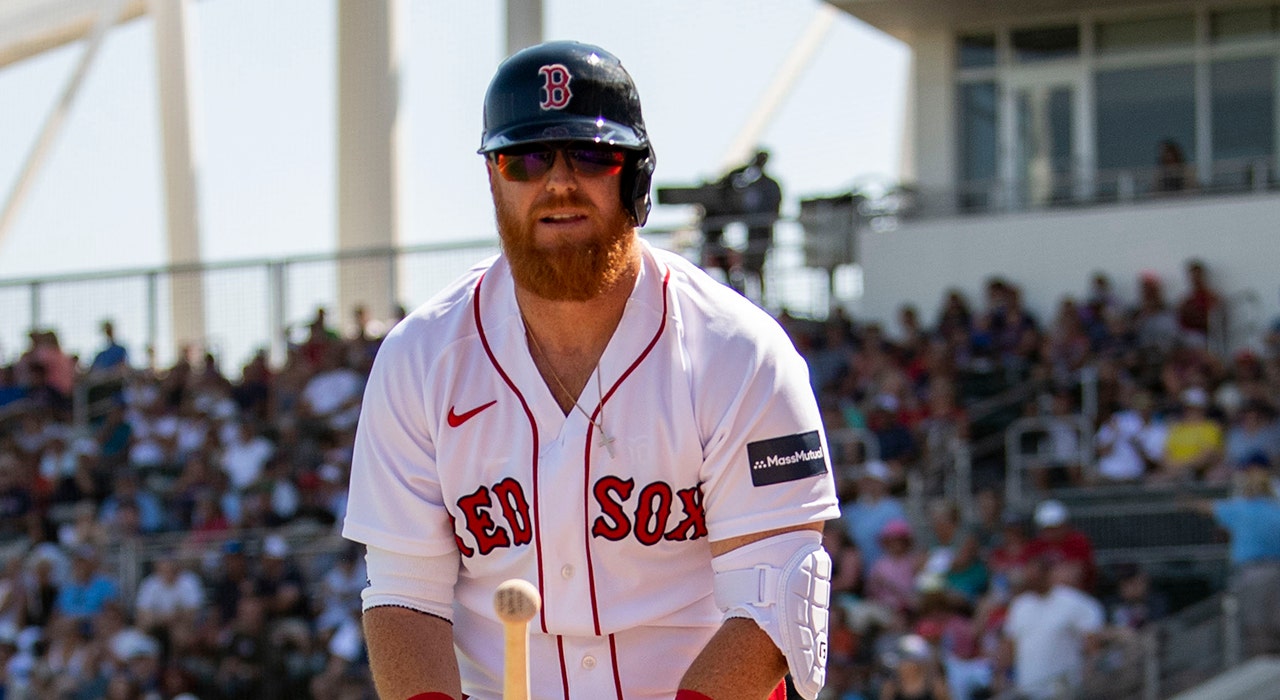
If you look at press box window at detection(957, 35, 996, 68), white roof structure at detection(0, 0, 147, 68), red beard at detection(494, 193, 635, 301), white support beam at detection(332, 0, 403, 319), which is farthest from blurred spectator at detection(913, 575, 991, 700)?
white roof structure at detection(0, 0, 147, 68)

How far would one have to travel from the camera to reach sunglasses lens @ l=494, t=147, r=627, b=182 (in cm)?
325

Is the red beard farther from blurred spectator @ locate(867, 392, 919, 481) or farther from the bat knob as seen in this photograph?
blurred spectator @ locate(867, 392, 919, 481)

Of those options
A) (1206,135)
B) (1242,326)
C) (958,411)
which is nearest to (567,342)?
(958,411)

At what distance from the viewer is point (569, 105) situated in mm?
3260

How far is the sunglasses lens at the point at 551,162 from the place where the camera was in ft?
10.7

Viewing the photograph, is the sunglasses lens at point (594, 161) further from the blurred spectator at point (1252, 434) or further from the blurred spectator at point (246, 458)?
the blurred spectator at point (246, 458)

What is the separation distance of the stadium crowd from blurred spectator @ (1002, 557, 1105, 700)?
1 centimetres

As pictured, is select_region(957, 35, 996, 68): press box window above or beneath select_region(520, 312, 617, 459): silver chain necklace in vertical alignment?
above

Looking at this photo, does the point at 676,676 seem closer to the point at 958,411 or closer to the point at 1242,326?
the point at 958,411

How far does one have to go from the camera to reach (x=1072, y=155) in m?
21.3

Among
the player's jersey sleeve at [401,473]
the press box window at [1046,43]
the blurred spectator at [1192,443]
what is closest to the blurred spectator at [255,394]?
the blurred spectator at [1192,443]

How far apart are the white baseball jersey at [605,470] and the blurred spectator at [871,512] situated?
8904 millimetres

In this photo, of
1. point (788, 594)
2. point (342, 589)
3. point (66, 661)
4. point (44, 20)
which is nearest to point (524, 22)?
point (342, 589)

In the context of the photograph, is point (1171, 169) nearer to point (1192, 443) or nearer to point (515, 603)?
point (1192, 443)
